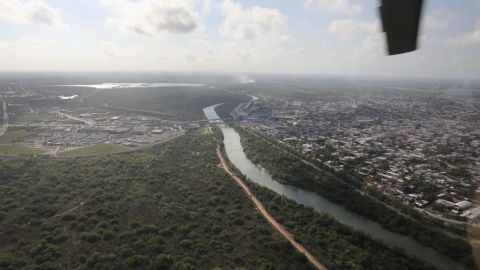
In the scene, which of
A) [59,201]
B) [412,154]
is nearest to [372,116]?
[412,154]

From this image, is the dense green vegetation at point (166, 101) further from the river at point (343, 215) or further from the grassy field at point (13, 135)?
the river at point (343, 215)

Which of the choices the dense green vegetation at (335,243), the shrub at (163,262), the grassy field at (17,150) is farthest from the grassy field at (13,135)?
the dense green vegetation at (335,243)

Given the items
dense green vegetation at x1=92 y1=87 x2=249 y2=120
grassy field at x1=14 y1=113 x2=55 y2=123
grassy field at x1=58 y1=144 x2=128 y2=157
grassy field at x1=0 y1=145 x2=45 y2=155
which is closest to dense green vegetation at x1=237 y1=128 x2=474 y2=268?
grassy field at x1=58 y1=144 x2=128 y2=157

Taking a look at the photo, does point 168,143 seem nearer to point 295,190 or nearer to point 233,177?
point 233,177

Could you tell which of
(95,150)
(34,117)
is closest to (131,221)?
(95,150)

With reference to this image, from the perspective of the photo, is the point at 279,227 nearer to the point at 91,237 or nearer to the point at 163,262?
the point at 163,262
